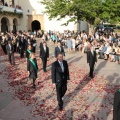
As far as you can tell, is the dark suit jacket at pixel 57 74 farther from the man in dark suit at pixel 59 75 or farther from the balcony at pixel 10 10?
the balcony at pixel 10 10

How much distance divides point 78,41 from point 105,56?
633 centimetres

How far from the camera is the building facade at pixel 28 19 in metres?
38.0

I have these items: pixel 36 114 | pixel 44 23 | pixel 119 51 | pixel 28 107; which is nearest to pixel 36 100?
pixel 28 107

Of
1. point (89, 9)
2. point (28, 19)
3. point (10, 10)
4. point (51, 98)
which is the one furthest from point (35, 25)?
point (51, 98)

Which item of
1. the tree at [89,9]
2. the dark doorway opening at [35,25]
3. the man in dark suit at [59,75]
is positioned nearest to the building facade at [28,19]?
the dark doorway opening at [35,25]

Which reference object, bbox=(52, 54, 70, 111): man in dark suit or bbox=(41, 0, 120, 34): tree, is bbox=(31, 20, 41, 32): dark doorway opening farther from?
bbox=(52, 54, 70, 111): man in dark suit

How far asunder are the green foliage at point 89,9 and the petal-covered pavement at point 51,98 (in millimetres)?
14405

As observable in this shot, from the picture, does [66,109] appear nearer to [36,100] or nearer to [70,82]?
[36,100]

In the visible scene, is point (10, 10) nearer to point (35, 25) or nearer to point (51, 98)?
point (35, 25)

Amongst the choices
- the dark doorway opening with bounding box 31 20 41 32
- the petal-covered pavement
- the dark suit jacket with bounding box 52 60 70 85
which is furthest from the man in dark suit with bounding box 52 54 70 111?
the dark doorway opening with bounding box 31 20 41 32

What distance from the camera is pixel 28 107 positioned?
7652 mm

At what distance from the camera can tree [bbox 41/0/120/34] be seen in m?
25.3

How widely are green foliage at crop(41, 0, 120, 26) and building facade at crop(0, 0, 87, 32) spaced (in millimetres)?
11369

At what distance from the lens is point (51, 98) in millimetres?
8516
